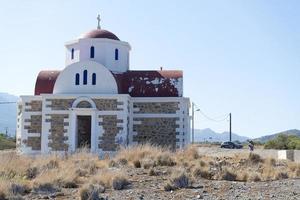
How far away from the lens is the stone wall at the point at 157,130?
37125 millimetres

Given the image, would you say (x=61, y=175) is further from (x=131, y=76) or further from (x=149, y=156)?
(x=131, y=76)

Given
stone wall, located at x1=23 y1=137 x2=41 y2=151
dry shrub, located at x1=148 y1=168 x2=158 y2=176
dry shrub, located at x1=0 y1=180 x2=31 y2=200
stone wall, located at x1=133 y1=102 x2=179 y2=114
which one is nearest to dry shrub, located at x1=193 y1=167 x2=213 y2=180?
dry shrub, located at x1=148 y1=168 x2=158 y2=176

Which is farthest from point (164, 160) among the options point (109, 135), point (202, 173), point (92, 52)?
point (92, 52)

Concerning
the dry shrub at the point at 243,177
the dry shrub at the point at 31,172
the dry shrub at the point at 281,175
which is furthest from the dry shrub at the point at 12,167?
the dry shrub at the point at 281,175

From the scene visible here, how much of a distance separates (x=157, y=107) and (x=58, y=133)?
24.0ft

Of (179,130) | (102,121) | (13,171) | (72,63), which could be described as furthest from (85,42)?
(13,171)

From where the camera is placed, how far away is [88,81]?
37094 millimetres

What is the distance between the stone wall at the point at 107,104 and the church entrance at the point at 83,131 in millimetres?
1908

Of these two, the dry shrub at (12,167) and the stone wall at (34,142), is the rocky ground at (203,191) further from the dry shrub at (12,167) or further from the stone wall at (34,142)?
the stone wall at (34,142)

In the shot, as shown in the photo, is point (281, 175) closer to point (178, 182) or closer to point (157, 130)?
point (178, 182)

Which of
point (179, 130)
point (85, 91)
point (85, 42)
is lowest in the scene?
point (179, 130)

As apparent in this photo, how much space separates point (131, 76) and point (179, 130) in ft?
19.2

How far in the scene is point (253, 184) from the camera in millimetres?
17531

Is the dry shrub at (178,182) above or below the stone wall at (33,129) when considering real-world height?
below
